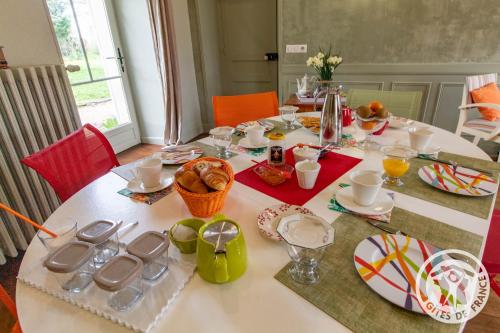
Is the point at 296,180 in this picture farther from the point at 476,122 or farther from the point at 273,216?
the point at 476,122

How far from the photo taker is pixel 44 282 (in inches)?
25.1

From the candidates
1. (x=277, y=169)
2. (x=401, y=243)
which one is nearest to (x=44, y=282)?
(x=277, y=169)

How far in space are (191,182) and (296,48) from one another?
278 cm

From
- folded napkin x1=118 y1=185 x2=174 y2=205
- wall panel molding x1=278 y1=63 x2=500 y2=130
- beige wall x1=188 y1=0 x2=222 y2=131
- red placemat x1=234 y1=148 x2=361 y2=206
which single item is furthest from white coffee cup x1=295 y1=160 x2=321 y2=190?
beige wall x1=188 y1=0 x2=222 y2=131

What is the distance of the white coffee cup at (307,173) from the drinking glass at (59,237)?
0.70m

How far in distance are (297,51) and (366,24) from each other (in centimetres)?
74

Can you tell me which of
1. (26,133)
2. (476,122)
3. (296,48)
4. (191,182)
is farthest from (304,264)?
(296,48)

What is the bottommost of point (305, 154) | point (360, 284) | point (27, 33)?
point (360, 284)

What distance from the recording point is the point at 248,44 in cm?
370

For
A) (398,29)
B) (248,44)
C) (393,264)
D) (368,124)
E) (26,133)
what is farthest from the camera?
(248,44)

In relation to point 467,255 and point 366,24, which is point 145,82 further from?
point 467,255

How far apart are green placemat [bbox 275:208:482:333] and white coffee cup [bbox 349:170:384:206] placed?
0.06 m

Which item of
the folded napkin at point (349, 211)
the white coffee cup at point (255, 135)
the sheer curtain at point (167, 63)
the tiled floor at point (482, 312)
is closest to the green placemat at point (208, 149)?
the white coffee cup at point (255, 135)

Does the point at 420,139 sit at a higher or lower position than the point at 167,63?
lower
